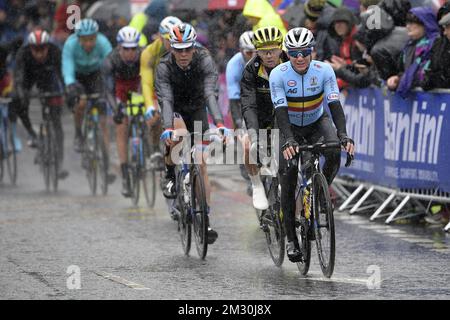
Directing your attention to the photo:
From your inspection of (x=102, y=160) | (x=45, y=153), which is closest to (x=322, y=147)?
(x=102, y=160)

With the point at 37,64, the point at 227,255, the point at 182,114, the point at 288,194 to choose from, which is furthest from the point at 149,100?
the point at 37,64

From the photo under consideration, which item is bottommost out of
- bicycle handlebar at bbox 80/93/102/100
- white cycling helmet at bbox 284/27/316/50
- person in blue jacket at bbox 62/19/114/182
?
bicycle handlebar at bbox 80/93/102/100

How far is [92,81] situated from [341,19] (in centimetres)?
420

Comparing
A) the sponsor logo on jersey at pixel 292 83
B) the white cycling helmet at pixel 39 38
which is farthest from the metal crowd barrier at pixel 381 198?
the white cycling helmet at pixel 39 38

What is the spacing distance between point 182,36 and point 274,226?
6.80 ft

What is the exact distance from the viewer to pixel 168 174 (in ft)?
44.4

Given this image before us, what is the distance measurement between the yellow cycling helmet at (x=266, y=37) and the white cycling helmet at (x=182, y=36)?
0.99 metres

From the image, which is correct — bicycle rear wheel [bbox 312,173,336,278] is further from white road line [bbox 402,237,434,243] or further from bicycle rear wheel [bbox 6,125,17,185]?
bicycle rear wheel [bbox 6,125,17,185]

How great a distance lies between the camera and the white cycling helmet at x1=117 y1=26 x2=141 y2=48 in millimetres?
16781

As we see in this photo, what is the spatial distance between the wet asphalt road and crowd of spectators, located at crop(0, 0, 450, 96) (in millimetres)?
1589

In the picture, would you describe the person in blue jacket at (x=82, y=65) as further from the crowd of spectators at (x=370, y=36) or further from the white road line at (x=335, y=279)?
the white road line at (x=335, y=279)

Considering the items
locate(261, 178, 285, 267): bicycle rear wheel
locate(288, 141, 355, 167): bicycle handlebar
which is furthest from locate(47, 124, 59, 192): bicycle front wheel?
locate(288, 141, 355, 167): bicycle handlebar

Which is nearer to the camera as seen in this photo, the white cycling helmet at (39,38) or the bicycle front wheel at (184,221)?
the bicycle front wheel at (184,221)

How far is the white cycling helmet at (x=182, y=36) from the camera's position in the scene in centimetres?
1272
